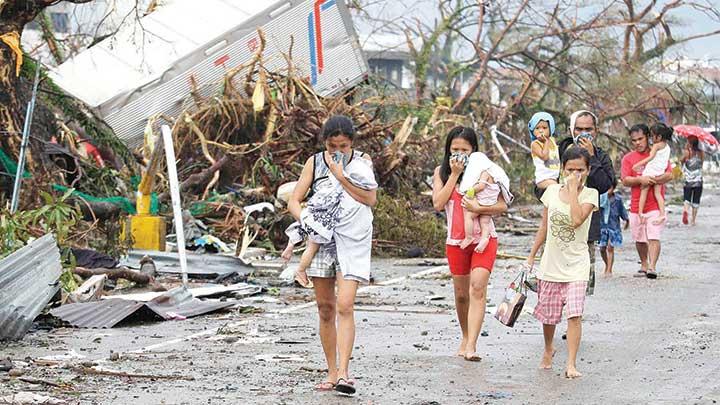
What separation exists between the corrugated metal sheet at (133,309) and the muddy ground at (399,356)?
0.48 ft

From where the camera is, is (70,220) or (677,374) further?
(70,220)

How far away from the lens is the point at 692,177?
78.7 ft

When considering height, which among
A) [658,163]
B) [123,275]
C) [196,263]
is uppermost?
Answer: [658,163]

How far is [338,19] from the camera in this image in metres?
23.0

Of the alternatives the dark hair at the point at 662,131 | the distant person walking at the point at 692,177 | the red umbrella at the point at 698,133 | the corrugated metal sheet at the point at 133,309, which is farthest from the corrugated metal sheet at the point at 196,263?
the distant person walking at the point at 692,177

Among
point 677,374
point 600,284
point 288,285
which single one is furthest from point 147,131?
point 677,374

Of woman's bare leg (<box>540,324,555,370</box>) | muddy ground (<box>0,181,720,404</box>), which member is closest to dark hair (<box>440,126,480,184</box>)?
muddy ground (<box>0,181,720,404</box>)

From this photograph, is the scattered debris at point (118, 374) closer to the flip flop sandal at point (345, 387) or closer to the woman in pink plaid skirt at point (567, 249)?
the flip flop sandal at point (345, 387)

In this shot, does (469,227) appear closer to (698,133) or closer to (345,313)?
(345,313)

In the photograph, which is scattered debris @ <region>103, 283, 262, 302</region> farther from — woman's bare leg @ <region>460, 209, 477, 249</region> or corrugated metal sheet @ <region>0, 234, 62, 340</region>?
woman's bare leg @ <region>460, 209, 477, 249</region>

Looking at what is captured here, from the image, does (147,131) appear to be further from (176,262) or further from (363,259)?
(363,259)

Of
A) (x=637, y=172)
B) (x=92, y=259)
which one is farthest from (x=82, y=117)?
(x=637, y=172)

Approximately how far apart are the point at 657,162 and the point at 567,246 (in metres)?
6.10

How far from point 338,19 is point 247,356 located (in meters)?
14.5
